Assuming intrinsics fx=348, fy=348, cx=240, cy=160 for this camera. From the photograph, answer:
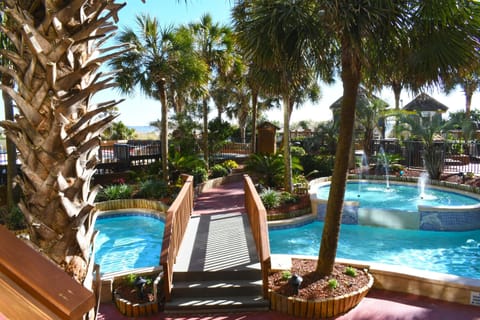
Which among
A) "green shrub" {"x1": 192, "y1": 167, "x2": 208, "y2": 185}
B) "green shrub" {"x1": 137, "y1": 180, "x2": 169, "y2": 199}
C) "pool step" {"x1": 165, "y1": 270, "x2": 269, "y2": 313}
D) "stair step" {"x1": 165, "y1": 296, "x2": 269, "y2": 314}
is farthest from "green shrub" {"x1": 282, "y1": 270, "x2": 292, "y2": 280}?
"green shrub" {"x1": 192, "y1": 167, "x2": 208, "y2": 185}

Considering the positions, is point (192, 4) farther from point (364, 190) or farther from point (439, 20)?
point (364, 190)

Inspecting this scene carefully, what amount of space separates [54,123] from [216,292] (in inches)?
179

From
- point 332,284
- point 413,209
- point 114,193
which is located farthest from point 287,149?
point 332,284

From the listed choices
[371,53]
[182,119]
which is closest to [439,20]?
[371,53]

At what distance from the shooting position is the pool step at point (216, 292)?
212 inches

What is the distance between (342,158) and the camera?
214 inches

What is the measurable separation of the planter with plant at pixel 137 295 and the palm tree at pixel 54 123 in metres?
3.53

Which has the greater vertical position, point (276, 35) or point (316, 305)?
point (276, 35)

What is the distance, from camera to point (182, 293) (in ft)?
18.7

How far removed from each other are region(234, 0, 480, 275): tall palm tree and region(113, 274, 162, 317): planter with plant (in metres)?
2.70

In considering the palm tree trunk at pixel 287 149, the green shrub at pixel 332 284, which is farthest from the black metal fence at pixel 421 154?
the green shrub at pixel 332 284

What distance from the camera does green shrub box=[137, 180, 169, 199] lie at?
1280 cm

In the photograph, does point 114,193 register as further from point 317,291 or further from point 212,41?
point 317,291

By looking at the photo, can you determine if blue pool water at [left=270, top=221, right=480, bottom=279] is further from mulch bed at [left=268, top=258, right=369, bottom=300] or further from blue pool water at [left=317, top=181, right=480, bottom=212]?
mulch bed at [left=268, top=258, right=369, bottom=300]
